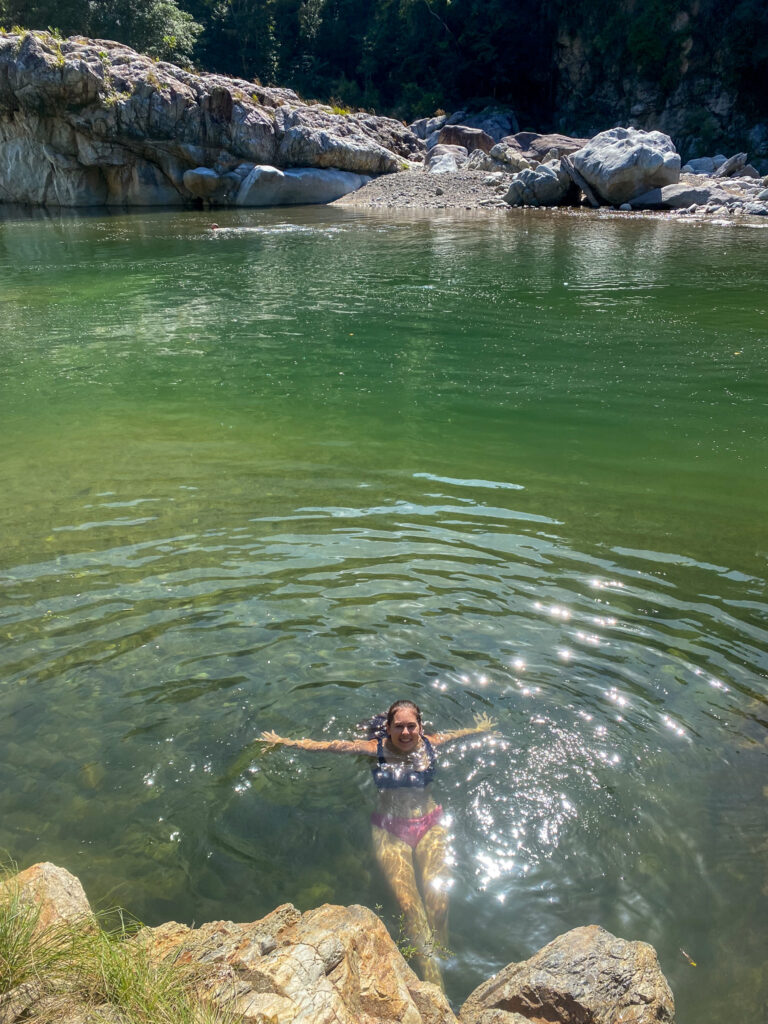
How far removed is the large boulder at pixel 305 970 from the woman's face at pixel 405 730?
143 cm

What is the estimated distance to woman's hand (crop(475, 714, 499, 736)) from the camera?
16.4 feet

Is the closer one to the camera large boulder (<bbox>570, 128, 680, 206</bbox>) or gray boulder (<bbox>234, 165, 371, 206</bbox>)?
large boulder (<bbox>570, 128, 680, 206</bbox>)

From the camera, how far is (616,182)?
36438mm

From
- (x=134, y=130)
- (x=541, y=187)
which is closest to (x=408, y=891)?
(x=541, y=187)

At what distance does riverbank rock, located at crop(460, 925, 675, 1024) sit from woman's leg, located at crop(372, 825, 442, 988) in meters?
0.37

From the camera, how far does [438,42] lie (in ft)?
211

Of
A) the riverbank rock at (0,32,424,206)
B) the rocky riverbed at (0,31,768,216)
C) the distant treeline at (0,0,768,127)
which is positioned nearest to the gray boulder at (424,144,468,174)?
the rocky riverbed at (0,31,768,216)

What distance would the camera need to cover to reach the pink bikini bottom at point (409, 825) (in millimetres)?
4309

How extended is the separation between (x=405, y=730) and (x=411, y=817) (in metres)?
0.53

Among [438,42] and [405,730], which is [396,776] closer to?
[405,730]

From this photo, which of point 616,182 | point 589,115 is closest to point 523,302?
point 616,182

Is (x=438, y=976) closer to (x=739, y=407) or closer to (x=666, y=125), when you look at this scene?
(x=739, y=407)

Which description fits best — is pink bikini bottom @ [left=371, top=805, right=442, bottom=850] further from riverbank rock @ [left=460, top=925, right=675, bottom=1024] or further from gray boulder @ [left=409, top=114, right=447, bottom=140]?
gray boulder @ [left=409, top=114, right=447, bottom=140]

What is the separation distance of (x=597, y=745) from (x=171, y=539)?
179 inches
